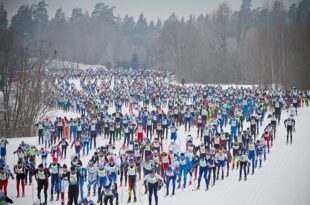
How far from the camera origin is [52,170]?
17.7 metres

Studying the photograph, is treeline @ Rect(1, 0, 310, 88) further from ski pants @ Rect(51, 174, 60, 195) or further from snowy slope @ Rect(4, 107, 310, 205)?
snowy slope @ Rect(4, 107, 310, 205)

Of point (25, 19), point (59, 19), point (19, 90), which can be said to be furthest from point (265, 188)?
point (59, 19)

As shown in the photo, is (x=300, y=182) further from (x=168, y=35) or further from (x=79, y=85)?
(x=168, y=35)

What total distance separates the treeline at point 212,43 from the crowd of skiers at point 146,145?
17.2m

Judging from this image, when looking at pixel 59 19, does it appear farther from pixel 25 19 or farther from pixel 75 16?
pixel 25 19

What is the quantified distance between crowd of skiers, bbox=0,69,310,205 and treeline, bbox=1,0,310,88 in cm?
1719

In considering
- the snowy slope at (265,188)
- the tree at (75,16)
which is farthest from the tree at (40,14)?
the snowy slope at (265,188)

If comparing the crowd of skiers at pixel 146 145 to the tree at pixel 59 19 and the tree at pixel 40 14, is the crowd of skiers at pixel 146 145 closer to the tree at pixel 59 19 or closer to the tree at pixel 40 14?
the tree at pixel 59 19

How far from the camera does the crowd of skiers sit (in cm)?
1748

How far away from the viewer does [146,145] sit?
21.2 m

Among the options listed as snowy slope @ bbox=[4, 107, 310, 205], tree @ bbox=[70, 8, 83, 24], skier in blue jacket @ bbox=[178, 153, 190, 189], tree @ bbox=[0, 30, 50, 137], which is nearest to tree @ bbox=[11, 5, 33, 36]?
tree @ bbox=[70, 8, 83, 24]

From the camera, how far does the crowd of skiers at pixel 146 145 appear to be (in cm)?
1748

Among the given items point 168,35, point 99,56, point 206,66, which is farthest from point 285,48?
point 99,56

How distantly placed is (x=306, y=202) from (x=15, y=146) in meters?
21.7
